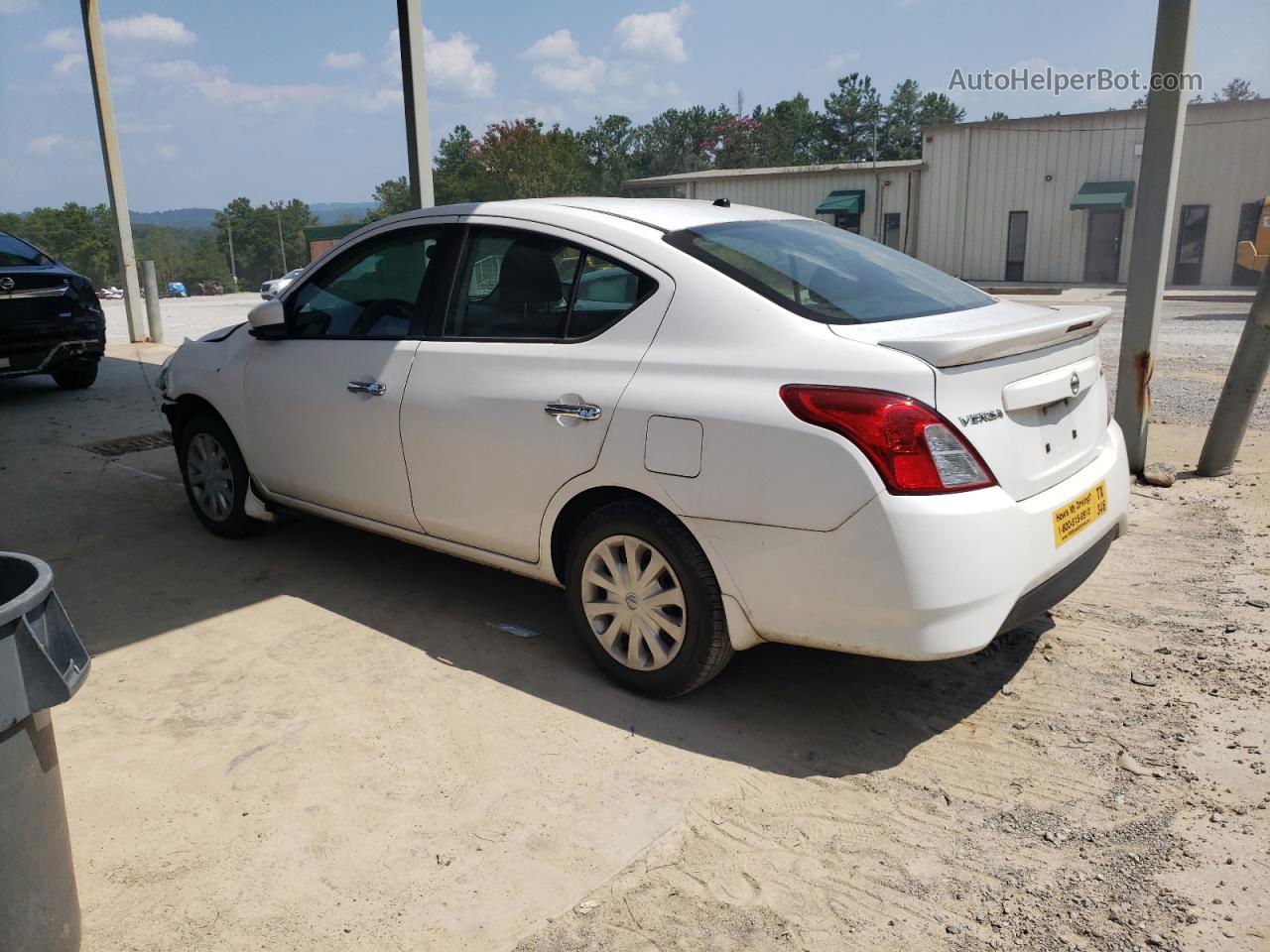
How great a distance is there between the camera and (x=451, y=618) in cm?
437

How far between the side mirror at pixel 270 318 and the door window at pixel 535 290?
3.68 ft

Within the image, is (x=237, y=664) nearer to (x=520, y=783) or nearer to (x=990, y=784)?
(x=520, y=783)

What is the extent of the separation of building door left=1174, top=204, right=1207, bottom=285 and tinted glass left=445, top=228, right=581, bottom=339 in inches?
1215

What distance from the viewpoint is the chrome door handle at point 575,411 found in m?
3.41

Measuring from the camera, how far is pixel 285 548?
529 centimetres

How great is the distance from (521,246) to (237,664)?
1987 mm

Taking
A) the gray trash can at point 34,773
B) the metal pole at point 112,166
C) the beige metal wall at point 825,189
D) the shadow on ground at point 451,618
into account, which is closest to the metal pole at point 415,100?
the shadow on ground at point 451,618

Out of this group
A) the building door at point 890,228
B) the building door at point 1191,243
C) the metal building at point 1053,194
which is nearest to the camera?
the metal building at point 1053,194

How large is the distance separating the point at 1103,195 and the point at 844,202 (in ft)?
26.2

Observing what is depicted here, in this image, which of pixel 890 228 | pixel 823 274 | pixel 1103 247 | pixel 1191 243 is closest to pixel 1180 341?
pixel 823 274

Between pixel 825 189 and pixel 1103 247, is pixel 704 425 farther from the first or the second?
pixel 825 189

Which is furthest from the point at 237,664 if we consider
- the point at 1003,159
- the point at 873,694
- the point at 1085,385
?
the point at 1003,159

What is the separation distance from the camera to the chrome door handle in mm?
3412

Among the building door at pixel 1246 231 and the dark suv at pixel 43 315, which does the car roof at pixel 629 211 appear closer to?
the dark suv at pixel 43 315
